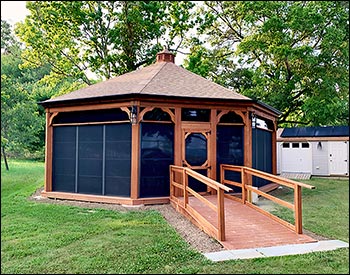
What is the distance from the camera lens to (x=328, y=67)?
14023 mm

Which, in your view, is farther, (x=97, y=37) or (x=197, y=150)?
(x=97, y=37)

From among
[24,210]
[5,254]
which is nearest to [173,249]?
[5,254]

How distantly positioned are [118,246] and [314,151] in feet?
43.5

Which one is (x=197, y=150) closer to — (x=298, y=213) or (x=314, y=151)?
(x=298, y=213)

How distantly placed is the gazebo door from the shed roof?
30.1ft

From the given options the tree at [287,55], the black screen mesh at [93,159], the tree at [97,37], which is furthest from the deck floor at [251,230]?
the tree at [97,37]

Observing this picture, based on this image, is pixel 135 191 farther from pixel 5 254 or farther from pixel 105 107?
pixel 5 254

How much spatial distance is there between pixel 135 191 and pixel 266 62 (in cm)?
1160

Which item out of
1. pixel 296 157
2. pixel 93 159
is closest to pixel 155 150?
pixel 93 159

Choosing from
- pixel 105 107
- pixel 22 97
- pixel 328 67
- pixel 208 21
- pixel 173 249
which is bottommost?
pixel 173 249

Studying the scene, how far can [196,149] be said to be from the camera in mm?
7930

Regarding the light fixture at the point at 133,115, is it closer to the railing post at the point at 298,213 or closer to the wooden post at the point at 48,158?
the wooden post at the point at 48,158

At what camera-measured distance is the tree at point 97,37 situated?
12.2m

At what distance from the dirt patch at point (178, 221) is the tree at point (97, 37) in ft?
23.0
